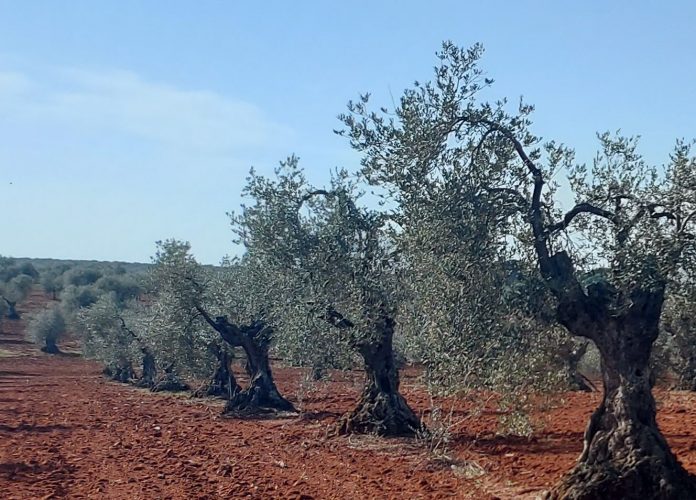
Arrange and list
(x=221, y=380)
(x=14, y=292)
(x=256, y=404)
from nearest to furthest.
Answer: (x=256, y=404)
(x=221, y=380)
(x=14, y=292)

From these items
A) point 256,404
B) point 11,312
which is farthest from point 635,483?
point 11,312

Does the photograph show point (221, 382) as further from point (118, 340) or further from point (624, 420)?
point (624, 420)

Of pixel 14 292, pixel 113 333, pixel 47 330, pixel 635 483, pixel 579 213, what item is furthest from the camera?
pixel 14 292

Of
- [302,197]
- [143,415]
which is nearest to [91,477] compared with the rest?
[302,197]

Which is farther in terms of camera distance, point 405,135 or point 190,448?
point 190,448

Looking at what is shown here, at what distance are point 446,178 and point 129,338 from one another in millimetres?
36364

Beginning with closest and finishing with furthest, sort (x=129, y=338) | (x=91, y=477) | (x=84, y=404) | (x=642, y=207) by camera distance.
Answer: (x=642, y=207)
(x=91, y=477)
(x=84, y=404)
(x=129, y=338)

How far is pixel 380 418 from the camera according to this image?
18484mm

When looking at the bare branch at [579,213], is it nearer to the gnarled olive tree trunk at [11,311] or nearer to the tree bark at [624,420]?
the tree bark at [624,420]

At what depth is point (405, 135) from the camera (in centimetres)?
1205

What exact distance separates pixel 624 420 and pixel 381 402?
8.36 m

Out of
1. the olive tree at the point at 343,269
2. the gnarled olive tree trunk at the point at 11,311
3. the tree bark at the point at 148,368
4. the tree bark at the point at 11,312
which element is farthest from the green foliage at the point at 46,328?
the olive tree at the point at 343,269

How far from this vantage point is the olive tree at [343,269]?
1669 centimetres

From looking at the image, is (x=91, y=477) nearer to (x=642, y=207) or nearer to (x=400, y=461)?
(x=400, y=461)
